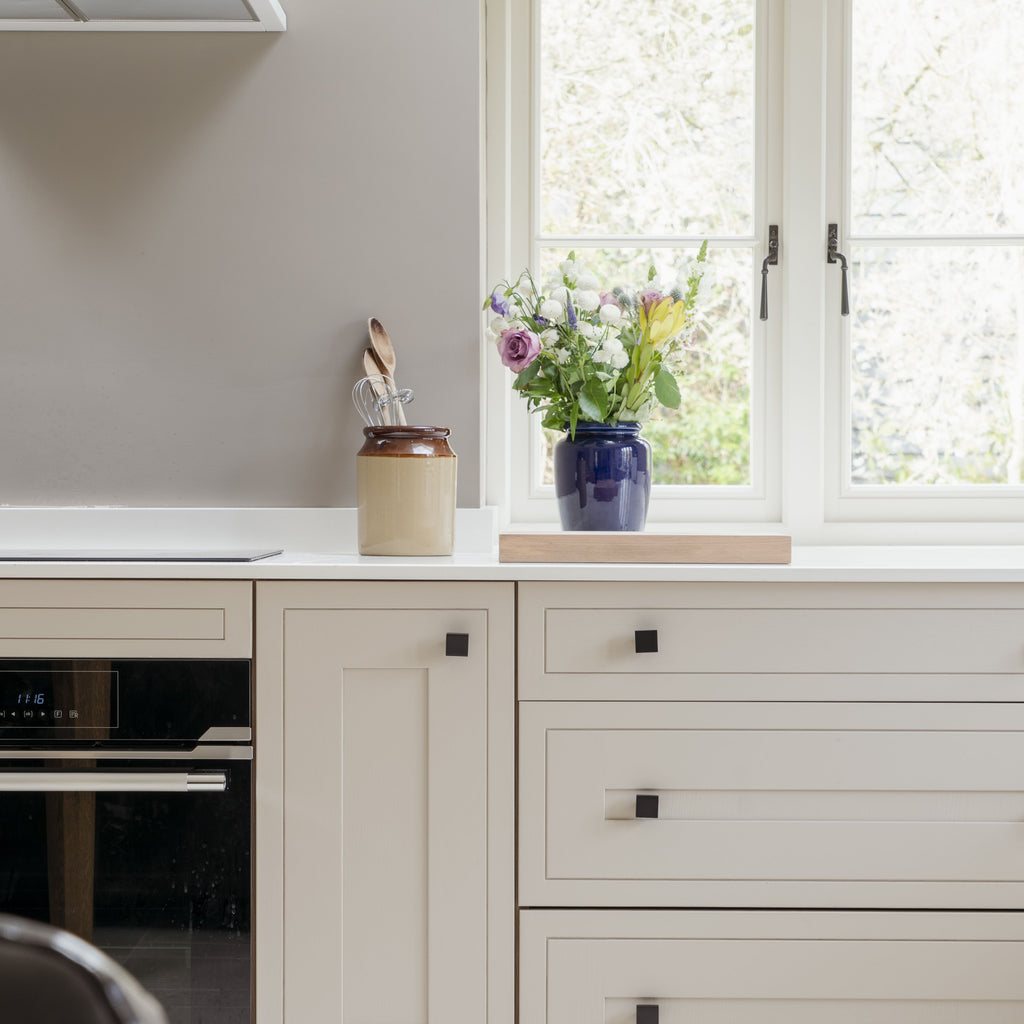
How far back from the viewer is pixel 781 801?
1.37 metres

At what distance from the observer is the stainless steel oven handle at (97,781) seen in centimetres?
135

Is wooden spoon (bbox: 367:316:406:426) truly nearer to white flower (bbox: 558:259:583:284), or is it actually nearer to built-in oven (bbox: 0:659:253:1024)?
white flower (bbox: 558:259:583:284)

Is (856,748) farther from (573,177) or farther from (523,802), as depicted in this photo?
(573,177)

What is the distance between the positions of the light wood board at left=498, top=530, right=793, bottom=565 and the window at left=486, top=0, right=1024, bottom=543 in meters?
0.57

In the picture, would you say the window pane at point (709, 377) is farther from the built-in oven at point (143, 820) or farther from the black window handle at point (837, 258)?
the built-in oven at point (143, 820)

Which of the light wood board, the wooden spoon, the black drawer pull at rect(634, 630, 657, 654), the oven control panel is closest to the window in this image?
the wooden spoon

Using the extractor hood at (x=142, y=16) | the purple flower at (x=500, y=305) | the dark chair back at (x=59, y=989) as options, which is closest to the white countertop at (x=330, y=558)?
the purple flower at (x=500, y=305)

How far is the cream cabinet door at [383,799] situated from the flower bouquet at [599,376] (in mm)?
309

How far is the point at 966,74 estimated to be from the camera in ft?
6.46

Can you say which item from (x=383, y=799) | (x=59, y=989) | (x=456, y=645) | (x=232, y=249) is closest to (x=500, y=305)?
(x=232, y=249)

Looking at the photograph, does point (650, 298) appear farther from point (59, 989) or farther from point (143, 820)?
point (59, 989)

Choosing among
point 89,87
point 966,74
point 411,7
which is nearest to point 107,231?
point 89,87

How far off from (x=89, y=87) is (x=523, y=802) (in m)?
1.48

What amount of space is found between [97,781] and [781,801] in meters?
0.97
